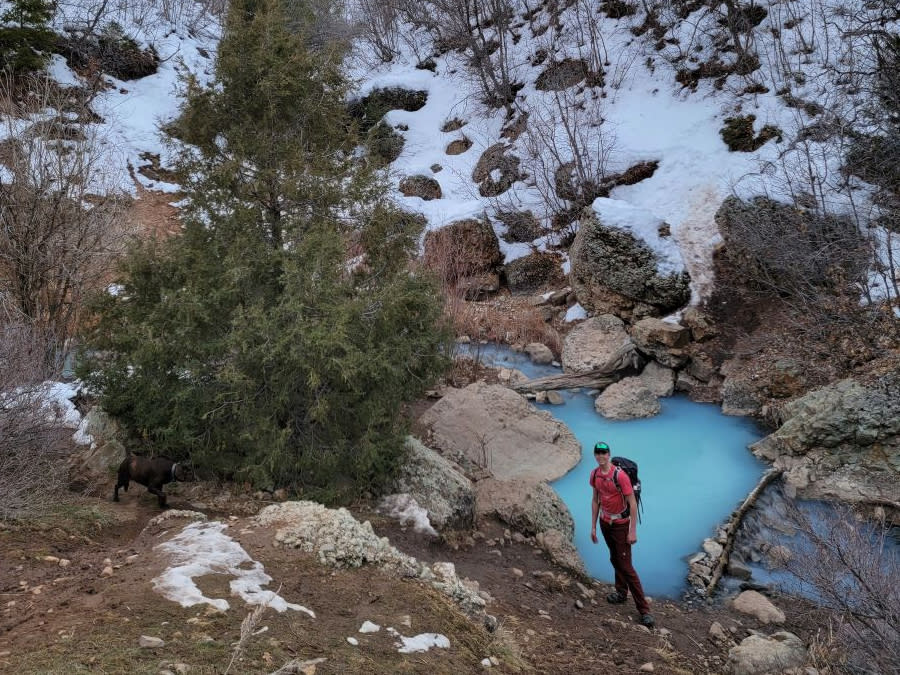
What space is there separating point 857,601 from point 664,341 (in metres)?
8.42

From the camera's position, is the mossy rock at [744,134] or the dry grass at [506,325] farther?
the mossy rock at [744,134]

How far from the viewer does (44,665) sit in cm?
255

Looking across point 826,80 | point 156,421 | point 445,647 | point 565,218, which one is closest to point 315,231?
point 156,421

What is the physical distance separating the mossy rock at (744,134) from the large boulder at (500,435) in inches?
392

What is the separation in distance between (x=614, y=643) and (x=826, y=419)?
20.4 feet

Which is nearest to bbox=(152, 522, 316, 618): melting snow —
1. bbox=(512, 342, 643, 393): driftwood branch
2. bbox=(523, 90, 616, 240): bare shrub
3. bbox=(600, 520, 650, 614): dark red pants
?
bbox=(600, 520, 650, 614): dark red pants

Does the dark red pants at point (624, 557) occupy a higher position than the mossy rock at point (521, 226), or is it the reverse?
the mossy rock at point (521, 226)

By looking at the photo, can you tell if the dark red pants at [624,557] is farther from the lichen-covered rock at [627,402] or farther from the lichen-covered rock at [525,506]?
the lichen-covered rock at [627,402]

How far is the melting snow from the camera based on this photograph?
3.41 m

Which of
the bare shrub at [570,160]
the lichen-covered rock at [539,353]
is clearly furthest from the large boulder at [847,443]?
the bare shrub at [570,160]

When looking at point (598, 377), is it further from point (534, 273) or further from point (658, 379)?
point (534, 273)

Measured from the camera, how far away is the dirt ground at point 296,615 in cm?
285

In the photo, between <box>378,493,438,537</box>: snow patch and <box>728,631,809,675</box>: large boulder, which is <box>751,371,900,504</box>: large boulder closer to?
<box>728,631,809,675</box>: large boulder

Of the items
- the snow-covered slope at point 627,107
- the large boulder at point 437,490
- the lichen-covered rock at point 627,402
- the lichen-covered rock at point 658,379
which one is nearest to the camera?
the large boulder at point 437,490
